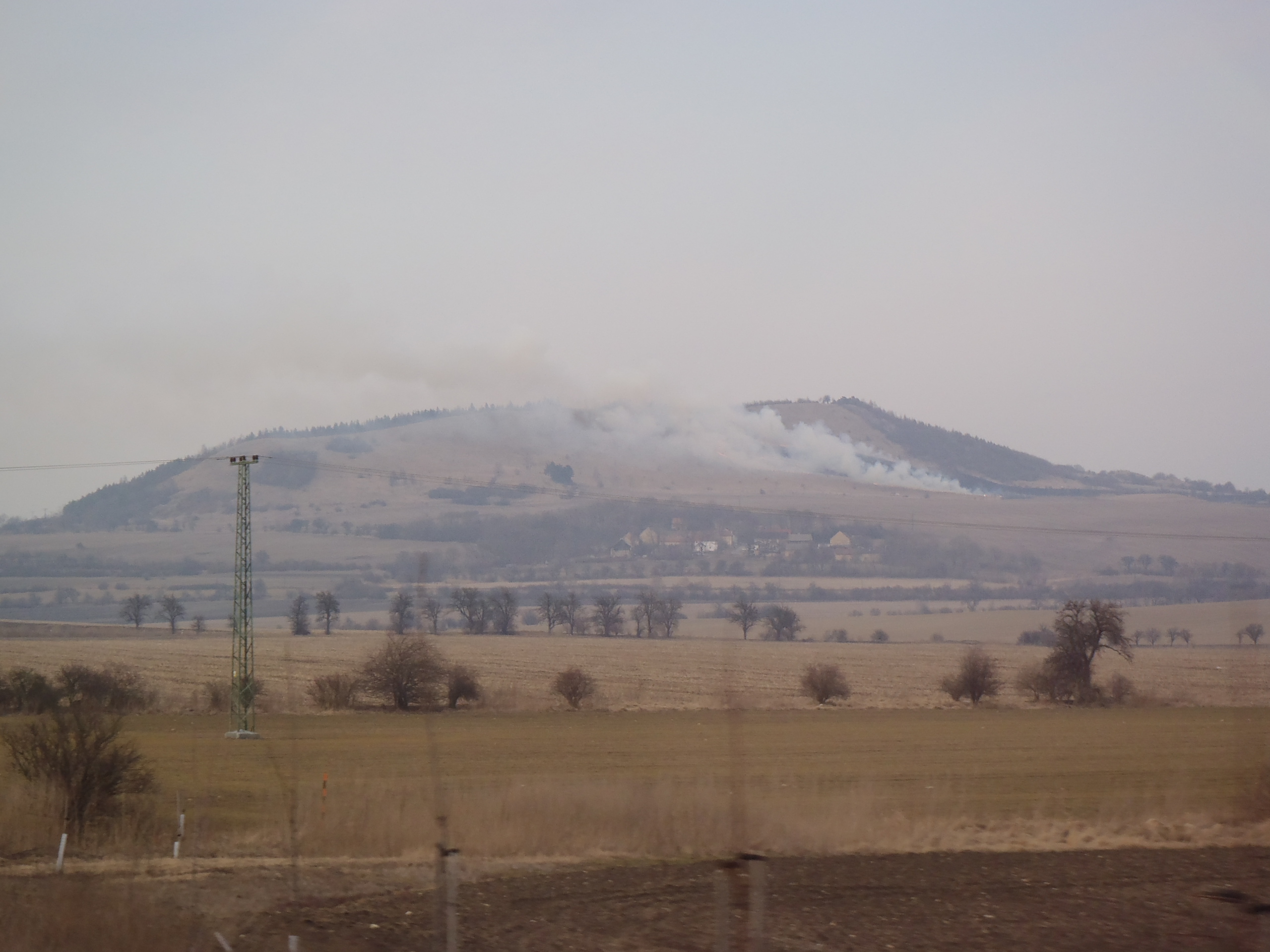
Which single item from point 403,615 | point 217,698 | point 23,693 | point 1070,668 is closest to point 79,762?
point 403,615

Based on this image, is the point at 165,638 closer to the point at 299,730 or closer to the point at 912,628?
the point at 299,730

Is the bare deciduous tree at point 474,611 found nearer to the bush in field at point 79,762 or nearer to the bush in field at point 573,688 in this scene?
the bush in field at point 573,688

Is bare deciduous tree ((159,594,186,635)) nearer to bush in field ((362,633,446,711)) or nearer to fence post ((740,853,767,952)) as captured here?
bush in field ((362,633,446,711))

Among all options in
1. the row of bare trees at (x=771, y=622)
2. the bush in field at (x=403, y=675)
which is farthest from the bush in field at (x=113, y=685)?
the row of bare trees at (x=771, y=622)

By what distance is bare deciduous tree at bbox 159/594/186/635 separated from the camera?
3883 inches

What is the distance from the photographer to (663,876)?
43.4 ft

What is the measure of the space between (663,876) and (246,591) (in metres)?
25.8

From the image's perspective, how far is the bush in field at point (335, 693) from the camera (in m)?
49.4

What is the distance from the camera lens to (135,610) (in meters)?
104

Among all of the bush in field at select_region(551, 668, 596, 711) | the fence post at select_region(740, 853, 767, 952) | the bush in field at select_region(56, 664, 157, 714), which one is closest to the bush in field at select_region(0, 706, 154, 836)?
the fence post at select_region(740, 853, 767, 952)

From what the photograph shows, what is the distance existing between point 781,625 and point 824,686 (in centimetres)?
4213

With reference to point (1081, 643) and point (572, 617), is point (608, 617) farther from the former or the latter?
point (1081, 643)

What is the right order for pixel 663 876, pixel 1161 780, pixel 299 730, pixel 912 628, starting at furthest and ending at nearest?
pixel 912 628 → pixel 299 730 → pixel 1161 780 → pixel 663 876

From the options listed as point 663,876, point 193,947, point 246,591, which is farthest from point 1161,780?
point 246,591
